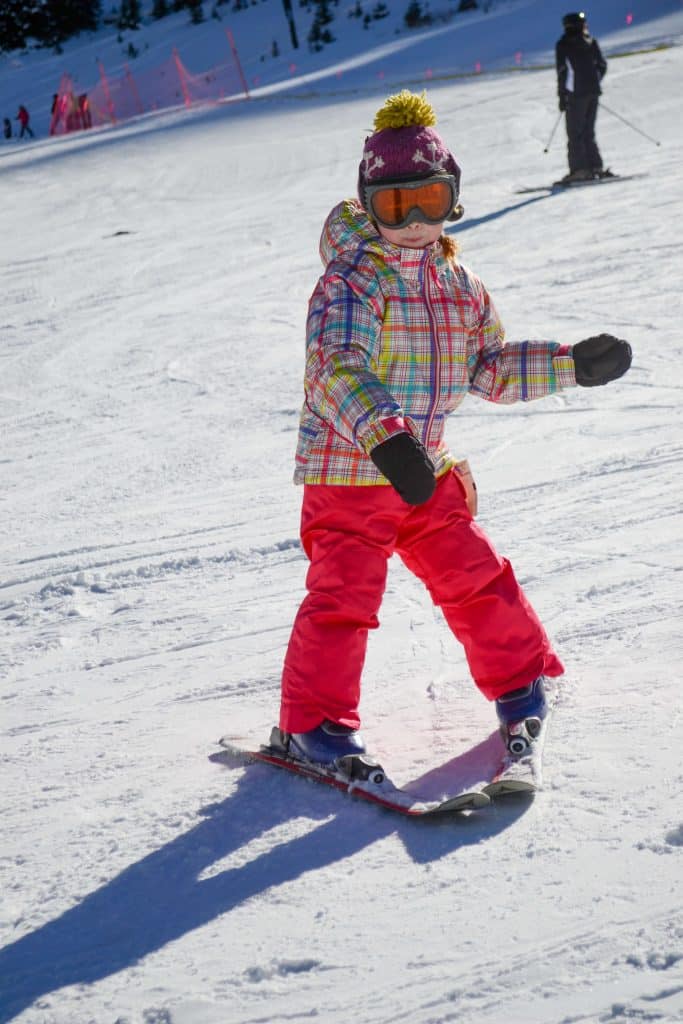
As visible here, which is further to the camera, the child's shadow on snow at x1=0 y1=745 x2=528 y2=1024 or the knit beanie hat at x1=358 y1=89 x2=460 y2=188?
the knit beanie hat at x1=358 y1=89 x2=460 y2=188

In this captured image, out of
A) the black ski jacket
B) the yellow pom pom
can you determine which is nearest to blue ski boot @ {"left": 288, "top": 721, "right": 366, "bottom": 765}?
the yellow pom pom

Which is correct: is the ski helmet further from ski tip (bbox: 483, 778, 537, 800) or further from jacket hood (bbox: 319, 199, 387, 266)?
ski tip (bbox: 483, 778, 537, 800)

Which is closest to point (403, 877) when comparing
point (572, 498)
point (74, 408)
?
point (572, 498)

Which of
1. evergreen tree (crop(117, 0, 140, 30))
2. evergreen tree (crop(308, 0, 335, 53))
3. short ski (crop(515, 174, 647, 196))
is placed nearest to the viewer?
short ski (crop(515, 174, 647, 196))

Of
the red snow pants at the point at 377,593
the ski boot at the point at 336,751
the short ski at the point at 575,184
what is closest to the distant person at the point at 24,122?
the short ski at the point at 575,184

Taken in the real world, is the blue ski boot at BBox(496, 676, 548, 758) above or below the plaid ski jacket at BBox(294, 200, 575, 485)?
below

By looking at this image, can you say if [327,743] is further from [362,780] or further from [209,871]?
[209,871]

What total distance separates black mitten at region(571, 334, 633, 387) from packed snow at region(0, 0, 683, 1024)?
0.70m

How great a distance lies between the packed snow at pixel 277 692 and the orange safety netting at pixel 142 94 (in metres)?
18.8

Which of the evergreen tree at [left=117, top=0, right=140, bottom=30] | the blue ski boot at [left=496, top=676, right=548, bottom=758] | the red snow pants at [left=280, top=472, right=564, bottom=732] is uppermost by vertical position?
the evergreen tree at [left=117, top=0, right=140, bottom=30]

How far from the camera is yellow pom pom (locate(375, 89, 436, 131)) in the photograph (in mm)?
2309

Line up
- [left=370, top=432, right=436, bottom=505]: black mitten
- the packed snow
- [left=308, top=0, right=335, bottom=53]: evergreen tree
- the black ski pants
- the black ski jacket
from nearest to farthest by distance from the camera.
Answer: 1. the packed snow
2. [left=370, top=432, right=436, bottom=505]: black mitten
3. the black ski pants
4. the black ski jacket
5. [left=308, top=0, right=335, bottom=53]: evergreen tree

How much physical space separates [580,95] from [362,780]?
987 cm

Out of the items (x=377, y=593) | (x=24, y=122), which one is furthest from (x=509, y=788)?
(x=24, y=122)
